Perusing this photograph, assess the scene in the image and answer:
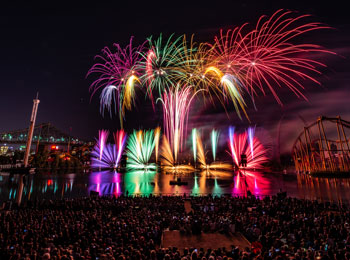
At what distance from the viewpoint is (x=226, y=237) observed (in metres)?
11.5

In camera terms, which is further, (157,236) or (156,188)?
(156,188)

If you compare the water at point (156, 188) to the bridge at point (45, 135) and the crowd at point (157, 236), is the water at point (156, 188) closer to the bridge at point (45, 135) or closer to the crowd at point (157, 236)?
the crowd at point (157, 236)

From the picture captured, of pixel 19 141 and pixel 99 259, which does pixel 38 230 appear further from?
pixel 19 141

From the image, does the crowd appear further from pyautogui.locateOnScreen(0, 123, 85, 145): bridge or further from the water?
pyautogui.locateOnScreen(0, 123, 85, 145): bridge

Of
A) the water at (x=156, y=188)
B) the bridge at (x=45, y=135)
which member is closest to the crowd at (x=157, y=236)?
the water at (x=156, y=188)

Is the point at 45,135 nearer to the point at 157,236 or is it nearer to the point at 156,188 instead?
the point at 156,188

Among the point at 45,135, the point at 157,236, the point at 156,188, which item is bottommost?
the point at 157,236

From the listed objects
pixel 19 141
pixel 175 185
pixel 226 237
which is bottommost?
pixel 226 237

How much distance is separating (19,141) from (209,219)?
18134 centimetres

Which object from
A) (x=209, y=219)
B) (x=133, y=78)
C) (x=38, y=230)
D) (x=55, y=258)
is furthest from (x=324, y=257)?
(x=133, y=78)

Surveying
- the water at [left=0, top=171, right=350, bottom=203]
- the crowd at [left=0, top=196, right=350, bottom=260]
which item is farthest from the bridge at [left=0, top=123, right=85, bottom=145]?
the crowd at [left=0, top=196, right=350, bottom=260]

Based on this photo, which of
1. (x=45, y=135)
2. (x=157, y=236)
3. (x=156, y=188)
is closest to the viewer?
(x=157, y=236)

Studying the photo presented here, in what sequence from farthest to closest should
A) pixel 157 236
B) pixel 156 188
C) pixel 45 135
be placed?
pixel 45 135
pixel 156 188
pixel 157 236

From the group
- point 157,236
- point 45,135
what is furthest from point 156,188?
point 45,135
